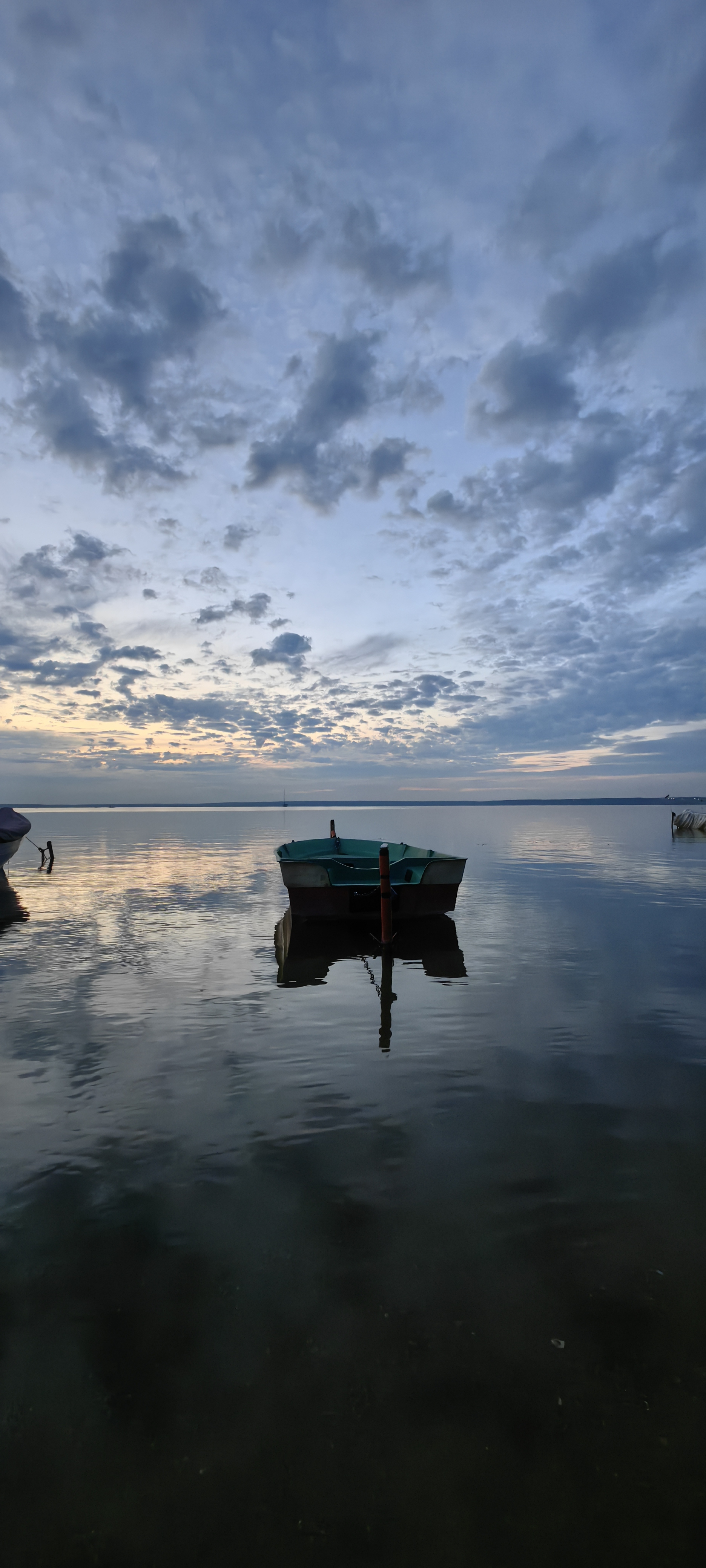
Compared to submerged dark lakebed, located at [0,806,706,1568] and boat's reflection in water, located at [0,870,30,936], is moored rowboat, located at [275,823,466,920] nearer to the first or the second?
submerged dark lakebed, located at [0,806,706,1568]

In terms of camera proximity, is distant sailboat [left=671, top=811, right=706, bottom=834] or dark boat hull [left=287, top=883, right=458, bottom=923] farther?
distant sailboat [left=671, top=811, right=706, bottom=834]

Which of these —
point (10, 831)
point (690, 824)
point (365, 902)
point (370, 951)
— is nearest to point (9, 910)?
point (10, 831)

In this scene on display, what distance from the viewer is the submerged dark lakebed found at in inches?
125

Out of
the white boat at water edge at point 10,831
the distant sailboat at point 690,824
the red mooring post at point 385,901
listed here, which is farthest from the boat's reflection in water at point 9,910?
the distant sailboat at point 690,824

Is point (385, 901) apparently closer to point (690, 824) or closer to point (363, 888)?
point (363, 888)

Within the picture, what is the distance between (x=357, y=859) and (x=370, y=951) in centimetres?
572

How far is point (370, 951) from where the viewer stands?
16.8 metres

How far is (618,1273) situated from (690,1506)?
1567mm

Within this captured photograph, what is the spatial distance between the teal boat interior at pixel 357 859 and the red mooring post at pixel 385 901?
168cm

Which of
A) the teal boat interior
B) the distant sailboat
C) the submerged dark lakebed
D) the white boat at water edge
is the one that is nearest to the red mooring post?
the teal boat interior

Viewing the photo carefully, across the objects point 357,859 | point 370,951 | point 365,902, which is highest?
point 357,859

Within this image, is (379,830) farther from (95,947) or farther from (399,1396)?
(399,1396)

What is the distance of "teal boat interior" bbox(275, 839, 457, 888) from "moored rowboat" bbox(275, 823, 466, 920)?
2 centimetres

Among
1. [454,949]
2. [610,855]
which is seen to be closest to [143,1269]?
[454,949]
